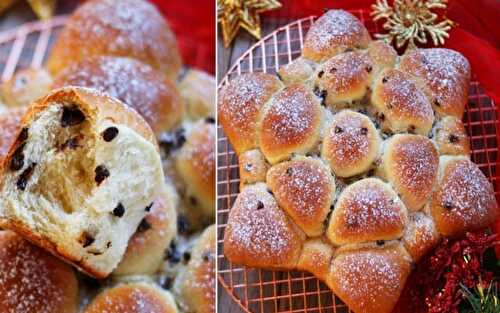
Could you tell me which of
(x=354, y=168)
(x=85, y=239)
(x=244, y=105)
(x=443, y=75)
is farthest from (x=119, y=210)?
(x=443, y=75)

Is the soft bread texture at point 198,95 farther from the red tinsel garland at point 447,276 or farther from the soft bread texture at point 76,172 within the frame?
the red tinsel garland at point 447,276

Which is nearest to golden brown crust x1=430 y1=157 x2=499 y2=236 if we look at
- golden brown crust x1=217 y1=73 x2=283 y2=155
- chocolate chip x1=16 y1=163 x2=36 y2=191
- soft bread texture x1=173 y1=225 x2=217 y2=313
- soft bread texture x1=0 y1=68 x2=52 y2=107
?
golden brown crust x1=217 y1=73 x2=283 y2=155

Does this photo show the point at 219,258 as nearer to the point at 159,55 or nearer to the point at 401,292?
the point at 401,292

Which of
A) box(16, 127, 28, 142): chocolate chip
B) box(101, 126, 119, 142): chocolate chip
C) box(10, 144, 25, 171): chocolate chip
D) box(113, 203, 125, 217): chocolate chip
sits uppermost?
box(101, 126, 119, 142): chocolate chip

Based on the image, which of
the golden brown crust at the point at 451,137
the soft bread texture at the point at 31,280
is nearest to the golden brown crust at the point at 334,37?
the golden brown crust at the point at 451,137

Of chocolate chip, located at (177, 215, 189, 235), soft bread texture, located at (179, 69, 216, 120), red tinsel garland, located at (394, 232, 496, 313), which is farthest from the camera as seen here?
soft bread texture, located at (179, 69, 216, 120)

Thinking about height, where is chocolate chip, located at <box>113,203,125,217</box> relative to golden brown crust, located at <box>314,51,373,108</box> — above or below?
below

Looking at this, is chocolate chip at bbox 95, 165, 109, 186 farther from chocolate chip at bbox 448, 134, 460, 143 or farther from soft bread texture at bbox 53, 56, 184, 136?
chocolate chip at bbox 448, 134, 460, 143
